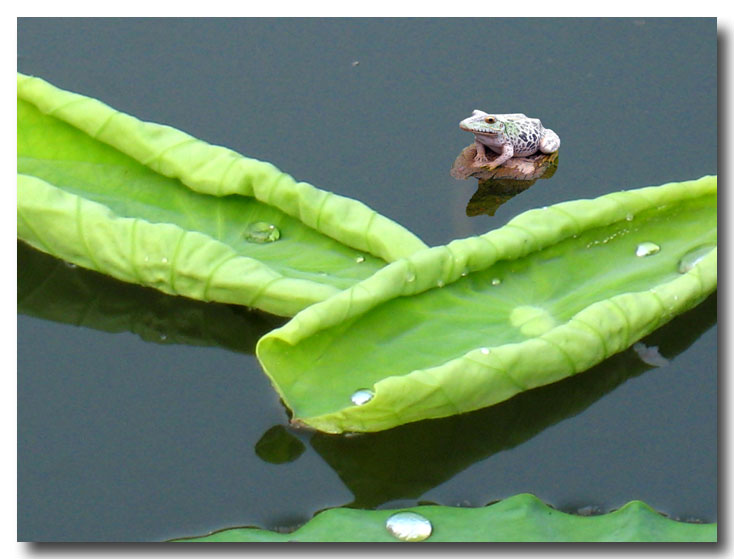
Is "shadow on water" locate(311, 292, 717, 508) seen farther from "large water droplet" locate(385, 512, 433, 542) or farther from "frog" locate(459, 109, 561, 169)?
"frog" locate(459, 109, 561, 169)

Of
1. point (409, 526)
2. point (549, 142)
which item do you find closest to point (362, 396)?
point (409, 526)

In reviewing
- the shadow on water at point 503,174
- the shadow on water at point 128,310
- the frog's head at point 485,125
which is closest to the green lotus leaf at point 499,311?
the shadow on water at point 128,310

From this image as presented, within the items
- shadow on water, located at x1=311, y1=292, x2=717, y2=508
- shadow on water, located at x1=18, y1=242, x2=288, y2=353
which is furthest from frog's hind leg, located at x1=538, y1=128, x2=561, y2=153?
shadow on water, located at x1=18, y1=242, x2=288, y2=353

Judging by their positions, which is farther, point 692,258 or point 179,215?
point 179,215

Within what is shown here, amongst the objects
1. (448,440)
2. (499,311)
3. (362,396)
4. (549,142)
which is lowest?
(448,440)

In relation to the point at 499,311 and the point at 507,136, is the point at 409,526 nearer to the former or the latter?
the point at 499,311

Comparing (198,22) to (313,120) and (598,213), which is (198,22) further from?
(598,213)

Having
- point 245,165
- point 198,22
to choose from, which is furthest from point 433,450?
point 198,22
